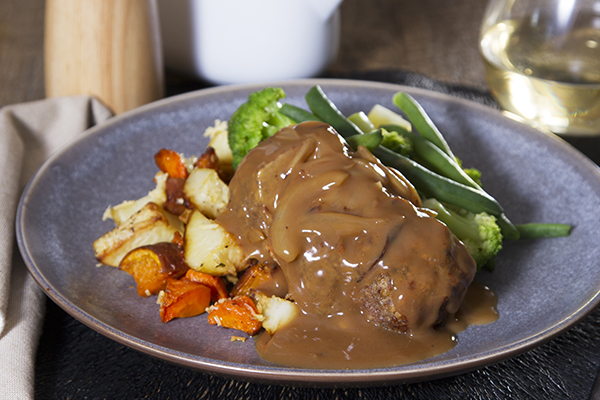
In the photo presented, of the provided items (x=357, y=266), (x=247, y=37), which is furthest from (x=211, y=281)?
(x=247, y=37)

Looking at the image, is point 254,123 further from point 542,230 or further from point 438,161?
point 542,230

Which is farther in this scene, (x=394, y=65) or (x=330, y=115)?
(x=394, y=65)

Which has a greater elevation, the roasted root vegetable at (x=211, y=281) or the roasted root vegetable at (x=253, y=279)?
the roasted root vegetable at (x=253, y=279)

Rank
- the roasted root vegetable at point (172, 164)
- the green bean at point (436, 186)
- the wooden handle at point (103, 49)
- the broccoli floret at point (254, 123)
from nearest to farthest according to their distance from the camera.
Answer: the green bean at point (436, 186), the broccoli floret at point (254, 123), the roasted root vegetable at point (172, 164), the wooden handle at point (103, 49)

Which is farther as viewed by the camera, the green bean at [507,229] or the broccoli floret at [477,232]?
the green bean at [507,229]

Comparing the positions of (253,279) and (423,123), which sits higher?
(423,123)

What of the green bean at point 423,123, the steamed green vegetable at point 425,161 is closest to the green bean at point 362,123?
the steamed green vegetable at point 425,161

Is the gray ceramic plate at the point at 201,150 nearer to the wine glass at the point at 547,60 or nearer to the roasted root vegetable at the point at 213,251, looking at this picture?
the roasted root vegetable at the point at 213,251
